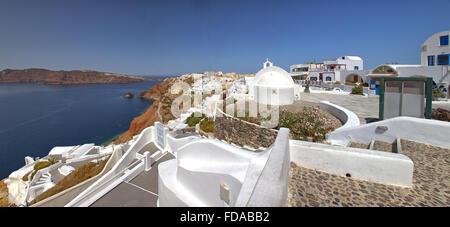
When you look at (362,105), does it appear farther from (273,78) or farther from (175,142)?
(175,142)

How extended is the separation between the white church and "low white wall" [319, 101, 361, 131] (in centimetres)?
245

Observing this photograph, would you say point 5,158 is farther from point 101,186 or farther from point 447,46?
point 447,46

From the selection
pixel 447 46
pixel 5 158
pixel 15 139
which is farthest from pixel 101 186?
pixel 15 139

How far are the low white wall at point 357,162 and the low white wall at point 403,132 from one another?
A: 2.14 meters

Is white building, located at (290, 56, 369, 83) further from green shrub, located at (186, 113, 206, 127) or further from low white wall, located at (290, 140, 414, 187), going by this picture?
low white wall, located at (290, 140, 414, 187)

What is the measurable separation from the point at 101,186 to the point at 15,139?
108 feet

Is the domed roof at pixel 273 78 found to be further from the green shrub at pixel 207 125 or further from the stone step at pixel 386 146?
the stone step at pixel 386 146

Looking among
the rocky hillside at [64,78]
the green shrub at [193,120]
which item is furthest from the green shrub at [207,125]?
the rocky hillside at [64,78]

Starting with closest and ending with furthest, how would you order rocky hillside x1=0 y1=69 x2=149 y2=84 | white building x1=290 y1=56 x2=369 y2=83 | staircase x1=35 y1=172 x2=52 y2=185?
staircase x1=35 y1=172 x2=52 y2=185
white building x1=290 y1=56 x2=369 y2=83
rocky hillside x1=0 y1=69 x2=149 y2=84

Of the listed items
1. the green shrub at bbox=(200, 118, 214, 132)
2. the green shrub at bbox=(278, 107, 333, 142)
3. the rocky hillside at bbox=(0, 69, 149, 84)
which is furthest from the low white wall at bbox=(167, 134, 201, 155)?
the rocky hillside at bbox=(0, 69, 149, 84)

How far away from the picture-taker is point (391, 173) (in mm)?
2855

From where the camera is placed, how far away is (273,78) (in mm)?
12594

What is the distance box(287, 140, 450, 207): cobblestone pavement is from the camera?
2441mm
